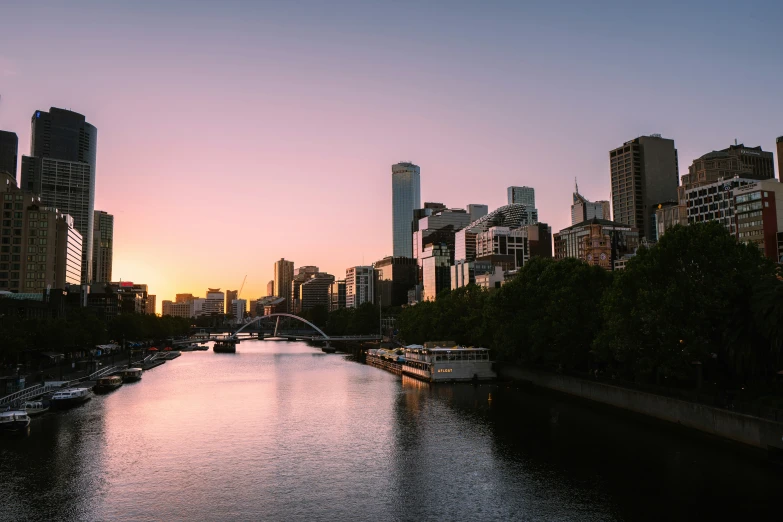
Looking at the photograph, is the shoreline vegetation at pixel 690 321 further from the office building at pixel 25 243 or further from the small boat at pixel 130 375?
the office building at pixel 25 243

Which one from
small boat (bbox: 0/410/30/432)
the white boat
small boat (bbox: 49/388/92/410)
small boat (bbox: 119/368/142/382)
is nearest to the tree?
the white boat

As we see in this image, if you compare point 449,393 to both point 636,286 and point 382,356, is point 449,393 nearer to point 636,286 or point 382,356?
point 636,286

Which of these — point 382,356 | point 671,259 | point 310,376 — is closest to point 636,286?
point 671,259

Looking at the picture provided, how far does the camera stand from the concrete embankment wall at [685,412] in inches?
1823

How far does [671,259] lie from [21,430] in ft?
215

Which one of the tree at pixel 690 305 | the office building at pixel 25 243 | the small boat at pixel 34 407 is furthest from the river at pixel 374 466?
the office building at pixel 25 243

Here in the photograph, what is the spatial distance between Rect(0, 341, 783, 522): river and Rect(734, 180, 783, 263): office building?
371ft

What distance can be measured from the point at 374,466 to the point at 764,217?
502 feet

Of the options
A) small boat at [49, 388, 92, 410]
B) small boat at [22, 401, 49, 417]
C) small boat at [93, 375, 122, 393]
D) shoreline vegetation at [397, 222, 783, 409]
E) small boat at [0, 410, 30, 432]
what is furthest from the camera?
small boat at [93, 375, 122, 393]

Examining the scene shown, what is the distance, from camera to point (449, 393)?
9019 centimetres

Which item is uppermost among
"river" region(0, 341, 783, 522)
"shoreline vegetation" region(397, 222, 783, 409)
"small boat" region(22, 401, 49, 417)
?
"shoreline vegetation" region(397, 222, 783, 409)

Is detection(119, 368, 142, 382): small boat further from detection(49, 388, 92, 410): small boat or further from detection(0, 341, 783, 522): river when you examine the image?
detection(0, 341, 783, 522): river

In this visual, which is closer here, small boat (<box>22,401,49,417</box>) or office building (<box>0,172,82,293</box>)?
small boat (<box>22,401,49,417</box>)

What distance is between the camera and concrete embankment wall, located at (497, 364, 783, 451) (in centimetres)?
4631
